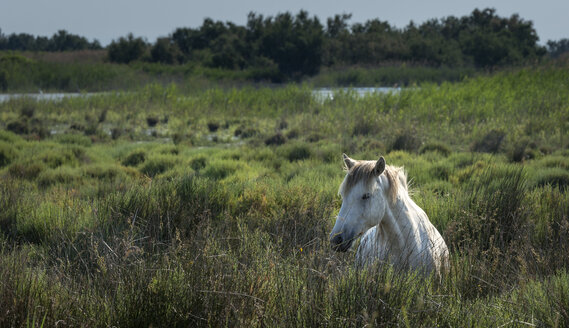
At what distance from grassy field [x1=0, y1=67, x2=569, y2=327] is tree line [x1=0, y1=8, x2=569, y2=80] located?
26125mm

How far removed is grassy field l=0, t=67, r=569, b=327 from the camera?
9.68 ft

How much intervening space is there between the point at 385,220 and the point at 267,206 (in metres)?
2.28

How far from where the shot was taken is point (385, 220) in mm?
4082

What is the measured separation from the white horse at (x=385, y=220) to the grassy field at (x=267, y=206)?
19 centimetres

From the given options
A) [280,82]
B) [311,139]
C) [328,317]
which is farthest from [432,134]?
[280,82]

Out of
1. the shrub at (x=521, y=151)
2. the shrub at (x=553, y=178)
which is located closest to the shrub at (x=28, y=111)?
the shrub at (x=521, y=151)

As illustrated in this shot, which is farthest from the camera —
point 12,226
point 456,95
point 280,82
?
point 280,82

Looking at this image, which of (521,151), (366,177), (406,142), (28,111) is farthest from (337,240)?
(28,111)

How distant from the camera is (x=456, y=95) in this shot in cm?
1573

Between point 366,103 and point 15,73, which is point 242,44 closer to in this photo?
point 15,73

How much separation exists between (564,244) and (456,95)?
12288 mm

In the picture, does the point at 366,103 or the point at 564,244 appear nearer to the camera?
the point at 564,244

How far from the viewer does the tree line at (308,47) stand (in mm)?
45594

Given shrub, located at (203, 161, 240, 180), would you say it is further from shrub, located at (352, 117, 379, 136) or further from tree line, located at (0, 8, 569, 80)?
tree line, located at (0, 8, 569, 80)
